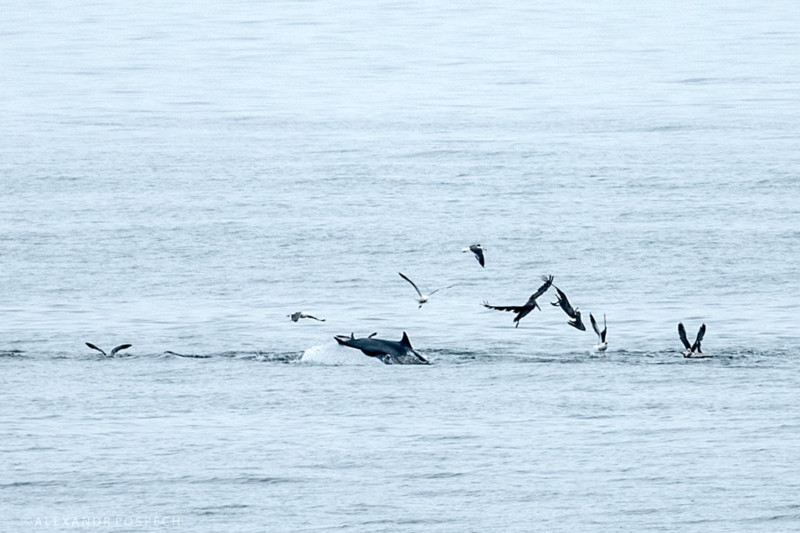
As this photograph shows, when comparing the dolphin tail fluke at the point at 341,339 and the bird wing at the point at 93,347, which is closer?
the bird wing at the point at 93,347

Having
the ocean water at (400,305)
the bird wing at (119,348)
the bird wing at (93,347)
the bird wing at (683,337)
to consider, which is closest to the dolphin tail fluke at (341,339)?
the ocean water at (400,305)

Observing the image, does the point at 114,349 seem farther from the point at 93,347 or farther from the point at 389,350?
the point at 389,350

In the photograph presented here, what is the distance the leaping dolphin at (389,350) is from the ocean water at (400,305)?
162mm

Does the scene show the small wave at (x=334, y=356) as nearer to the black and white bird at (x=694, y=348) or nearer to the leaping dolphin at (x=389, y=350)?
the leaping dolphin at (x=389, y=350)

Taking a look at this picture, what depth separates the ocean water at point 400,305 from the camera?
8852mm

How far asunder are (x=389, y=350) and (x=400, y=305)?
1.76m

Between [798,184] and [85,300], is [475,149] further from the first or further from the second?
[85,300]

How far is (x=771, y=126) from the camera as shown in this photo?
23.1 metres

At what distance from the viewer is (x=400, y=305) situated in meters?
13.5

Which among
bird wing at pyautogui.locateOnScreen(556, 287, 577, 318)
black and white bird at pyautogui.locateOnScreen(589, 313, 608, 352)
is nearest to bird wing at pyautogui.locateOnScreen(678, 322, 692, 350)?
black and white bird at pyautogui.locateOnScreen(589, 313, 608, 352)

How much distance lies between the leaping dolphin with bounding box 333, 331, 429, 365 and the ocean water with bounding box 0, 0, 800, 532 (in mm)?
162

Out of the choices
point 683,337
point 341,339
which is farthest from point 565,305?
point 341,339

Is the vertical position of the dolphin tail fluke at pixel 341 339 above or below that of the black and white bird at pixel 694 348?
below

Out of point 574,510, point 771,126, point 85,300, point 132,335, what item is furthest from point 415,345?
point 771,126
